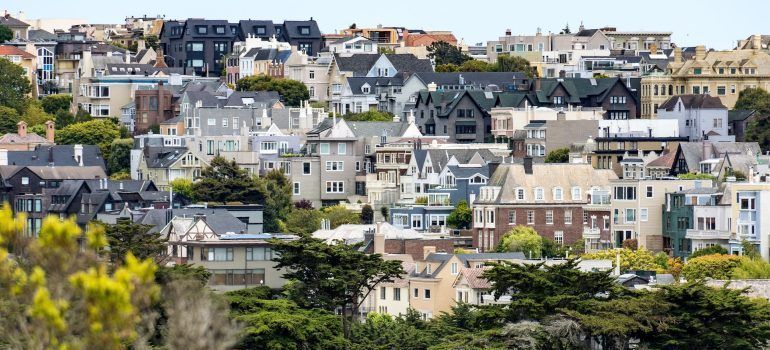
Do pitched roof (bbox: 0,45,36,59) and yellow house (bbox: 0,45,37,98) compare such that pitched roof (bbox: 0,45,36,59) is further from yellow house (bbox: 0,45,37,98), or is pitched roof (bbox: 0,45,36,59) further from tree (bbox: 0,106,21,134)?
tree (bbox: 0,106,21,134)

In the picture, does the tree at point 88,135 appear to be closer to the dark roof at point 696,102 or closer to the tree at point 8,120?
the tree at point 8,120

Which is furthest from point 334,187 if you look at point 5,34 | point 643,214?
point 5,34

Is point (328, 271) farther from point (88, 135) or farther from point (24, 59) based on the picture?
point (24, 59)

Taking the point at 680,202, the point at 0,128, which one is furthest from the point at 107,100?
the point at 680,202

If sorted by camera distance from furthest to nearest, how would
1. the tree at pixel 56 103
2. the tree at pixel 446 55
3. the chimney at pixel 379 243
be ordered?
the tree at pixel 446 55 < the tree at pixel 56 103 < the chimney at pixel 379 243

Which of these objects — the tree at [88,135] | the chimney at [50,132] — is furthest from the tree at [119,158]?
the chimney at [50,132]

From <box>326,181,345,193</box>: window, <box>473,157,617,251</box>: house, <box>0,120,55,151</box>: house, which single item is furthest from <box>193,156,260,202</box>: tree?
<box>0,120,55,151</box>: house

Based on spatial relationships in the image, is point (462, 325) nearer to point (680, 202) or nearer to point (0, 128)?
point (680, 202)
